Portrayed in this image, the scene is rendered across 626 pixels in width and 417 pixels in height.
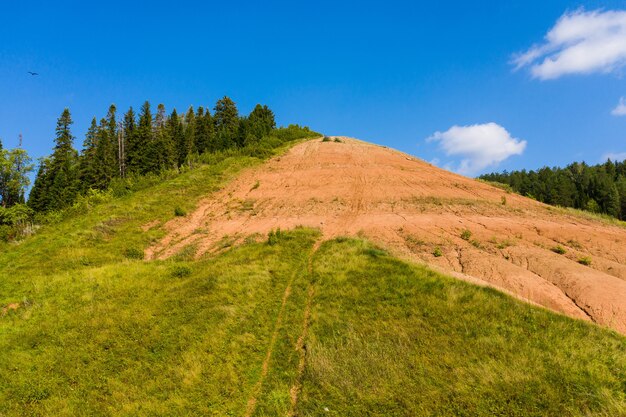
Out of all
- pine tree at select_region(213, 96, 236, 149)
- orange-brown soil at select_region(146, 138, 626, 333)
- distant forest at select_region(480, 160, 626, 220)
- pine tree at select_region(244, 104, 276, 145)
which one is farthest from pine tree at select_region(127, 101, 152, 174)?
distant forest at select_region(480, 160, 626, 220)

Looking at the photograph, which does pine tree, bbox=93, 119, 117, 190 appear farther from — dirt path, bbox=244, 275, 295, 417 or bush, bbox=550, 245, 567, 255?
bush, bbox=550, 245, 567, 255

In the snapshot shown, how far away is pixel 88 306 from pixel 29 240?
46.6 feet

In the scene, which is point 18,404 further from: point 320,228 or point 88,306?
point 320,228

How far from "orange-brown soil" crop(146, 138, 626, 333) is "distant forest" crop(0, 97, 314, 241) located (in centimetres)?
1296

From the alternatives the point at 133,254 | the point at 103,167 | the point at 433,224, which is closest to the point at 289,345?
the point at 433,224

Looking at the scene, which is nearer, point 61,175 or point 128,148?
point 61,175

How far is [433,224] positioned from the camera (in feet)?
74.2

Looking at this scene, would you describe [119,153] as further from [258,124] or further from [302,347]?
[302,347]

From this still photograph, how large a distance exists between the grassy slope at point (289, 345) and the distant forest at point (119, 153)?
27643 millimetres

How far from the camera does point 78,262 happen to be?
2012 centimetres

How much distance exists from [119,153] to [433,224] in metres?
75.5

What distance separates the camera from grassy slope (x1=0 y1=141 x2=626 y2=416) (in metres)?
9.38

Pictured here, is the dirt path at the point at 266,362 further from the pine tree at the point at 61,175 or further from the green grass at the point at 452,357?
the pine tree at the point at 61,175

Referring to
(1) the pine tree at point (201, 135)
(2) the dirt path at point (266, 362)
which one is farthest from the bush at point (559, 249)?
(1) the pine tree at point (201, 135)
